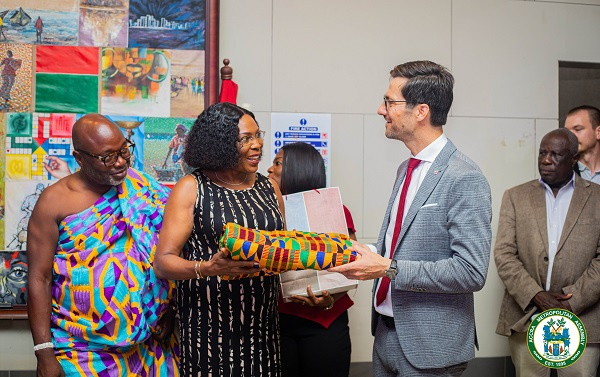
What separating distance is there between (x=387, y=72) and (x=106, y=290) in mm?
2126

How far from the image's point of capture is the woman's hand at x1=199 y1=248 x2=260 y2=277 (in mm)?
1831

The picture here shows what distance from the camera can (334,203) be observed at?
8.41 feet

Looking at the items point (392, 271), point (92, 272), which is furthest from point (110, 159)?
point (392, 271)

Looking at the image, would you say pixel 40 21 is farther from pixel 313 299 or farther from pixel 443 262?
pixel 443 262

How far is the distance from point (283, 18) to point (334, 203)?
1411 millimetres

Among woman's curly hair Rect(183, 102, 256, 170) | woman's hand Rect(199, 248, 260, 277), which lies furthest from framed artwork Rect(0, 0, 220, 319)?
woman's hand Rect(199, 248, 260, 277)

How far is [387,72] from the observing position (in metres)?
3.59

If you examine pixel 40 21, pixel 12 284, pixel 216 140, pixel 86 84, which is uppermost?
pixel 40 21

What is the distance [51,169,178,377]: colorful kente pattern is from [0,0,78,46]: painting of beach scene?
1.33 meters

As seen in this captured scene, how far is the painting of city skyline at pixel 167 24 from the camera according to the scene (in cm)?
325

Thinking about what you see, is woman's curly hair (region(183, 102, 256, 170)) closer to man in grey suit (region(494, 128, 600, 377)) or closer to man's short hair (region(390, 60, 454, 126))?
man's short hair (region(390, 60, 454, 126))

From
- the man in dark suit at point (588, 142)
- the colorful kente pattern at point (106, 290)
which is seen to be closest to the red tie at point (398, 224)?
the colorful kente pattern at point (106, 290)

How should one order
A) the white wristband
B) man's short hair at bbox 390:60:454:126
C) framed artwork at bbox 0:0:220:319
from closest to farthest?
man's short hair at bbox 390:60:454:126
the white wristband
framed artwork at bbox 0:0:220:319

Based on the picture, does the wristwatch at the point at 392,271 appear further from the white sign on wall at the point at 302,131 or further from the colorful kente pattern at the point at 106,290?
the white sign on wall at the point at 302,131
